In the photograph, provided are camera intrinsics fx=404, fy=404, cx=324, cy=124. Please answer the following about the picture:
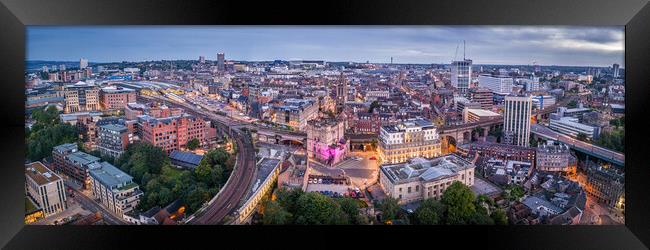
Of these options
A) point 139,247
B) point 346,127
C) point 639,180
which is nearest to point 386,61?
point 346,127

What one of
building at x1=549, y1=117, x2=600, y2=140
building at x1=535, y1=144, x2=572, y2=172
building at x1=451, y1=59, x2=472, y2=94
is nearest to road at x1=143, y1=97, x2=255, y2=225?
building at x1=451, y1=59, x2=472, y2=94

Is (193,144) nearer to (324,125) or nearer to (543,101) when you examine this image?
(324,125)

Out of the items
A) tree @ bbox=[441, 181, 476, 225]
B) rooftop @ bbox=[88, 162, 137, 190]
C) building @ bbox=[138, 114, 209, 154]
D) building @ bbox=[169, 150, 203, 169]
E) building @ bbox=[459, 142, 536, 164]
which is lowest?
tree @ bbox=[441, 181, 476, 225]

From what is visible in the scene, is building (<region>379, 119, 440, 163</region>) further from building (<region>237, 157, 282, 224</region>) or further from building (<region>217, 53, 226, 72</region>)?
building (<region>217, 53, 226, 72</region>)

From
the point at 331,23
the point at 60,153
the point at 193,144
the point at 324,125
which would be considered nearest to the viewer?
the point at 331,23

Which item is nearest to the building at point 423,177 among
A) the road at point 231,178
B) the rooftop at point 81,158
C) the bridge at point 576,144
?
the bridge at point 576,144

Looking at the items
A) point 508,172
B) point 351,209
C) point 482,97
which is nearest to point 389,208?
point 351,209
